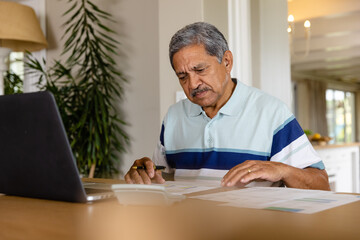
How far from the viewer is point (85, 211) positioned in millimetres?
1058

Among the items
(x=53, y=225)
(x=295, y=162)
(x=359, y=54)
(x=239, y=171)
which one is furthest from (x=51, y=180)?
(x=359, y=54)

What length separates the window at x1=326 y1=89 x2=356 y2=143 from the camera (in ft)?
55.2

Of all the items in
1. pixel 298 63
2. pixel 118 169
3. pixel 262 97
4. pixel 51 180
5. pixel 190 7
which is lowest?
pixel 118 169

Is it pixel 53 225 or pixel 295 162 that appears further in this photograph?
pixel 295 162

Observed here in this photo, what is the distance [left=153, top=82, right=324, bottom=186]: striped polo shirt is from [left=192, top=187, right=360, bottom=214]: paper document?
600 millimetres

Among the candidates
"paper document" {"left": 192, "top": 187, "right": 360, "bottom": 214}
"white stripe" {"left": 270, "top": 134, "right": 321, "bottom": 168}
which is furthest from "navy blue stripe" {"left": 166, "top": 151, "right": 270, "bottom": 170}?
"paper document" {"left": 192, "top": 187, "right": 360, "bottom": 214}

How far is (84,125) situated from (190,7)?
49.8 inches

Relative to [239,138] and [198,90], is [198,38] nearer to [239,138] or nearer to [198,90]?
[198,90]

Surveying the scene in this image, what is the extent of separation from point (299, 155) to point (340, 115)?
16683mm

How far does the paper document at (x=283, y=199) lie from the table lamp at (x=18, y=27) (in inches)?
113

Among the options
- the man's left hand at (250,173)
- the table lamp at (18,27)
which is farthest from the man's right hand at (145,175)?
the table lamp at (18,27)

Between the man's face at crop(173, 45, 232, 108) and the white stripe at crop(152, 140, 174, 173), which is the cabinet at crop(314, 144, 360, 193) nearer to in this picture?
the white stripe at crop(152, 140, 174, 173)

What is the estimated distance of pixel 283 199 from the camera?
112cm

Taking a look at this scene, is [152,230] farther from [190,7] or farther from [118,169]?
[118,169]
